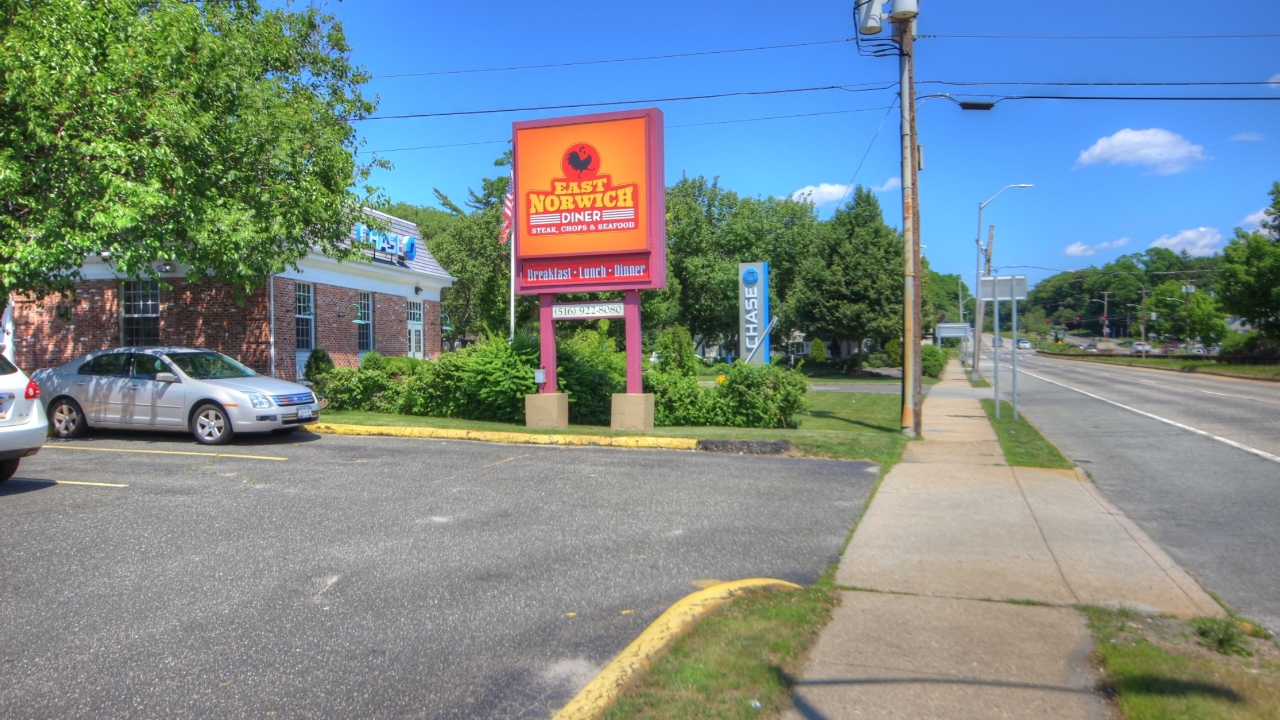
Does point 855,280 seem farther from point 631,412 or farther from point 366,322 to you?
point 631,412

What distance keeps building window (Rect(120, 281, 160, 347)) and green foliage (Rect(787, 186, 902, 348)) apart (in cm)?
3263

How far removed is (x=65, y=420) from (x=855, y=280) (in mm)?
37966

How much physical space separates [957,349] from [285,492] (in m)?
126

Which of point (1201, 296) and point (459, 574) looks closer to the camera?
point (459, 574)

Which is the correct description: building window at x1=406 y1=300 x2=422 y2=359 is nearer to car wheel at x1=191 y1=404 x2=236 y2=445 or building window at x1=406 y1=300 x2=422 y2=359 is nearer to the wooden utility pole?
car wheel at x1=191 y1=404 x2=236 y2=445

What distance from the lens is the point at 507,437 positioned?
1372 centimetres

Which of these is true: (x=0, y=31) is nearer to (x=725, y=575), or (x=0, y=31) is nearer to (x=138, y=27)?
(x=138, y=27)

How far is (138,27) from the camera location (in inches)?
505

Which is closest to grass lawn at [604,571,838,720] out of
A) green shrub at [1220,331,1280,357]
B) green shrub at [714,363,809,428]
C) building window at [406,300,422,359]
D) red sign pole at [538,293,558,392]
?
green shrub at [714,363,809,428]

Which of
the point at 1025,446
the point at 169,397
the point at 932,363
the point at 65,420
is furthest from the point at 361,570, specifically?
the point at 932,363

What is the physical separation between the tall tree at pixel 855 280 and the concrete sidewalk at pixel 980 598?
35.8 m

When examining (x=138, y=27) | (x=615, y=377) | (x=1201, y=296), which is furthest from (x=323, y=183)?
(x=1201, y=296)

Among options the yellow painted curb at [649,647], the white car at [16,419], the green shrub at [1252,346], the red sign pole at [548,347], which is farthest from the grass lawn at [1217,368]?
the white car at [16,419]

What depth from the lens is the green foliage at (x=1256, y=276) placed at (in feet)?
149
